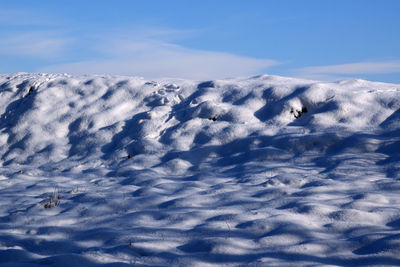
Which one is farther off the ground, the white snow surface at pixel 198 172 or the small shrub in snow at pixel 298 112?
the small shrub in snow at pixel 298 112

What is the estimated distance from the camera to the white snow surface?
351cm

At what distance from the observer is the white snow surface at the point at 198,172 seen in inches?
138

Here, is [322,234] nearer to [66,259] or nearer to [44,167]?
[66,259]

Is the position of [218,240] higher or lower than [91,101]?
lower

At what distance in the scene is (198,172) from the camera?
608 centimetres

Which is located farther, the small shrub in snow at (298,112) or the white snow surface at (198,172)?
the small shrub in snow at (298,112)

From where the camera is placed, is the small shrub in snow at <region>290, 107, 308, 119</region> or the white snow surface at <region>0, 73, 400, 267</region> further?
the small shrub in snow at <region>290, 107, 308, 119</region>

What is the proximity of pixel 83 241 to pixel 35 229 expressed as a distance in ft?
2.18

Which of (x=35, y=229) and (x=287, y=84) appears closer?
(x=35, y=229)

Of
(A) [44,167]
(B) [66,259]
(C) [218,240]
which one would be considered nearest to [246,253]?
(C) [218,240]

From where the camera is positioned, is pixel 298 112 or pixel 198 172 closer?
pixel 198 172

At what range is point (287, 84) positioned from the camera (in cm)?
825

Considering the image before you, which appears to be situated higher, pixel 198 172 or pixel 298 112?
pixel 298 112

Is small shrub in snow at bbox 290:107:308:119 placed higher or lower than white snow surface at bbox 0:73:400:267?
higher
